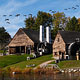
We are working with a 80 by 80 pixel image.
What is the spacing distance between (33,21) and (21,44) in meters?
31.3

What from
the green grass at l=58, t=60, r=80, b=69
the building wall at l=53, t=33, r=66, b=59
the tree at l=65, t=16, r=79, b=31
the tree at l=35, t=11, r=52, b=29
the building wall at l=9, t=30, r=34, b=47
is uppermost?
the tree at l=35, t=11, r=52, b=29

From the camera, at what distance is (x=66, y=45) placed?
6331 cm

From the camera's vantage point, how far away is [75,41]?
61.8 m

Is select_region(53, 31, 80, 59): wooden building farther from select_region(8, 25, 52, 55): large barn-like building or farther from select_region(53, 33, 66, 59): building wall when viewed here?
select_region(8, 25, 52, 55): large barn-like building

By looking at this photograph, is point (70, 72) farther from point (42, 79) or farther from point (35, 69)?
point (42, 79)

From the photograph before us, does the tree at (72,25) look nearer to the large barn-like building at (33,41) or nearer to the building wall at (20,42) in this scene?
the large barn-like building at (33,41)

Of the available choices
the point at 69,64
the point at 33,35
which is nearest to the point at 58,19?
the point at 33,35

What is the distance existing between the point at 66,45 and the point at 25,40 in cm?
1734

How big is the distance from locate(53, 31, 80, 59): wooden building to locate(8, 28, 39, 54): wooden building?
9622mm

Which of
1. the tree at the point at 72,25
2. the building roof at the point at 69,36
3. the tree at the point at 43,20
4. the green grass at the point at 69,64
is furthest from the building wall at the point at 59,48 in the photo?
the tree at the point at 43,20

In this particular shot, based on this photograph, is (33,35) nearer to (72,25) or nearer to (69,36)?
(69,36)

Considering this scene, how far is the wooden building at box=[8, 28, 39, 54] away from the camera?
74312 mm

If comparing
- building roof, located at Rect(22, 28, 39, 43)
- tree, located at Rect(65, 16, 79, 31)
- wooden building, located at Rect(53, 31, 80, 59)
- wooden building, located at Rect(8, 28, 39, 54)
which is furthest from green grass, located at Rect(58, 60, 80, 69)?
tree, located at Rect(65, 16, 79, 31)

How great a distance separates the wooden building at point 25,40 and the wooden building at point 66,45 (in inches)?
379
